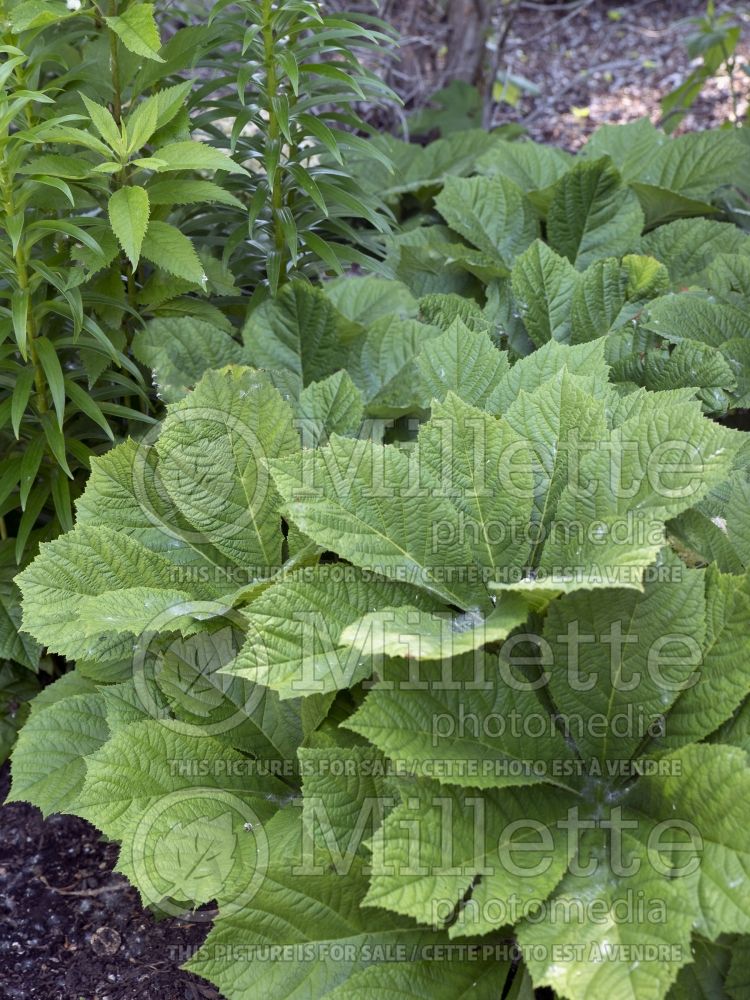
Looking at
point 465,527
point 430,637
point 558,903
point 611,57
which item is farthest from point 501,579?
point 611,57

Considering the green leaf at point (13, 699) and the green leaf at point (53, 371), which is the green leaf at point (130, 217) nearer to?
the green leaf at point (53, 371)

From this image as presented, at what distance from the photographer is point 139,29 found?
65.1 inches

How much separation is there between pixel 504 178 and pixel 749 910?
5.95 ft

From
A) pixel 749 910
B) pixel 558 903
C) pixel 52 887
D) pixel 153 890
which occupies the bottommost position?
pixel 52 887

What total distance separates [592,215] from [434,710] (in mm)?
1481

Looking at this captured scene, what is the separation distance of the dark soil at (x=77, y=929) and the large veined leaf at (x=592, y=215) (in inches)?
65.1

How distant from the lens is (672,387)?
1.78 m

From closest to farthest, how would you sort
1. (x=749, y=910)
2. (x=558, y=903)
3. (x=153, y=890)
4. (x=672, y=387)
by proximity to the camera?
(x=749, y=910) → (x=558, y=903) → (x=153, y=890) → (x=672, y=387)

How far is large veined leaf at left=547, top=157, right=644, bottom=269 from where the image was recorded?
216 cm

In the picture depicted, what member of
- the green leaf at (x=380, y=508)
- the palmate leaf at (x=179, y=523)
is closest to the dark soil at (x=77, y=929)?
the palmate leaf at (x=179, y=523)

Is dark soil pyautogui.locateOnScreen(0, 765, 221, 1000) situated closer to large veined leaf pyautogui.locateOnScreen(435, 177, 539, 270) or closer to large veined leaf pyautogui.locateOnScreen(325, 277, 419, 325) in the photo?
large veined leaf pyautogui.locateOnScreen(325, 277, 419, 325)

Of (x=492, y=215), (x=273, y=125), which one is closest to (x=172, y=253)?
(x=273, y=125)

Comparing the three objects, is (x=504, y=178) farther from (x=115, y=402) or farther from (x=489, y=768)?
(x=489, y=768)

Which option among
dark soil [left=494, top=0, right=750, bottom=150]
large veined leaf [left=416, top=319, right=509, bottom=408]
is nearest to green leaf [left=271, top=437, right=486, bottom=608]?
large veined leaf [left=416, top=319, right=509, bottom=408]
